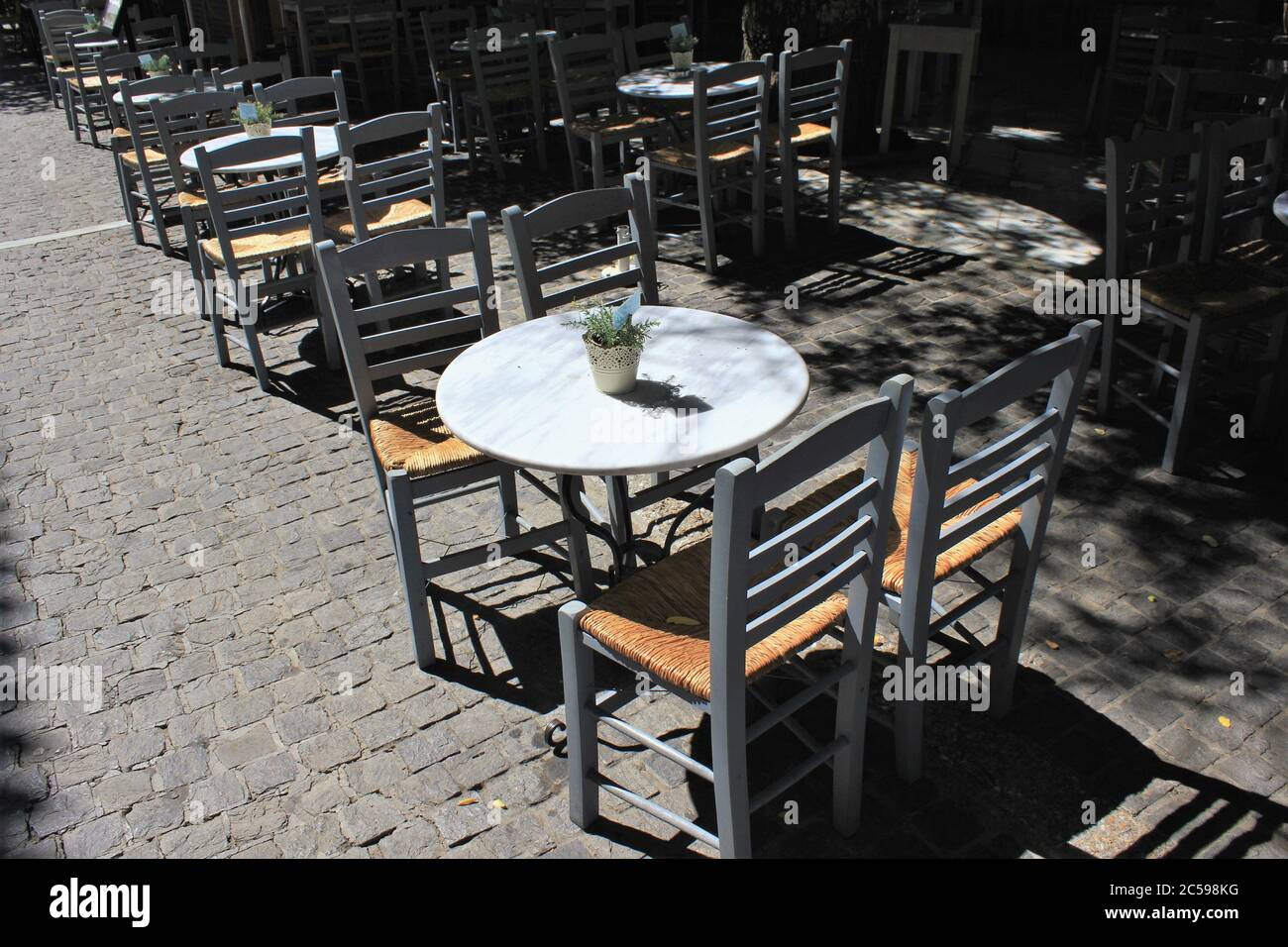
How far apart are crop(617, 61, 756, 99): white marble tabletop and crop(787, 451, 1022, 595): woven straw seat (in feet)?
13.3

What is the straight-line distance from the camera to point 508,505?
4039 mm

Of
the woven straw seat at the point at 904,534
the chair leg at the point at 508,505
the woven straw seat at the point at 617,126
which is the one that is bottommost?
the chair leg at the point at 508,505

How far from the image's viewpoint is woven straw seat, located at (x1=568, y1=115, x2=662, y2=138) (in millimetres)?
7363

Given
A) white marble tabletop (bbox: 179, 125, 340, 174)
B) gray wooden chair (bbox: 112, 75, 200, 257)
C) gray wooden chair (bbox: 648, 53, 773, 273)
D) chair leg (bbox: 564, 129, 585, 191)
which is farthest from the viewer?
chair leg (bbox: 564, 129, 585, 191)

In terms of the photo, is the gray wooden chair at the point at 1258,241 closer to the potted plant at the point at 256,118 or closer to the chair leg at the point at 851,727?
the chair leg at the point at 851,727

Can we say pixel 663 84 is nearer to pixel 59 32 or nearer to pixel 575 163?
pixel 575 163

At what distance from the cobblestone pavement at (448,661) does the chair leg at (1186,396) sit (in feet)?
0.39

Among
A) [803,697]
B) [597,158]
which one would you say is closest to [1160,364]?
[803,697]

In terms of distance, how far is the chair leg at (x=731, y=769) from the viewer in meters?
2.35

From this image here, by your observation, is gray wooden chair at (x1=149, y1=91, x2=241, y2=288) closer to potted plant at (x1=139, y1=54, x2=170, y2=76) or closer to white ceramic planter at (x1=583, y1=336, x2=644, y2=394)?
potted plant at (x1=139, y1=54, x2=170, y2=76)

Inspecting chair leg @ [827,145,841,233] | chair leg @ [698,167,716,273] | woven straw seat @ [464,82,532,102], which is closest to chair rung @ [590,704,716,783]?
chair leg @ [698,167,716,273]

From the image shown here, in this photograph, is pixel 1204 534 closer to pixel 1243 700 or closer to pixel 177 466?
pixel 1243 700

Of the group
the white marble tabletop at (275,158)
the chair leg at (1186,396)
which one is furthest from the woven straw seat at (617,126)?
the chair leg at (1186,396)

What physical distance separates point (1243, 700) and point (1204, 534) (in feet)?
2.92
